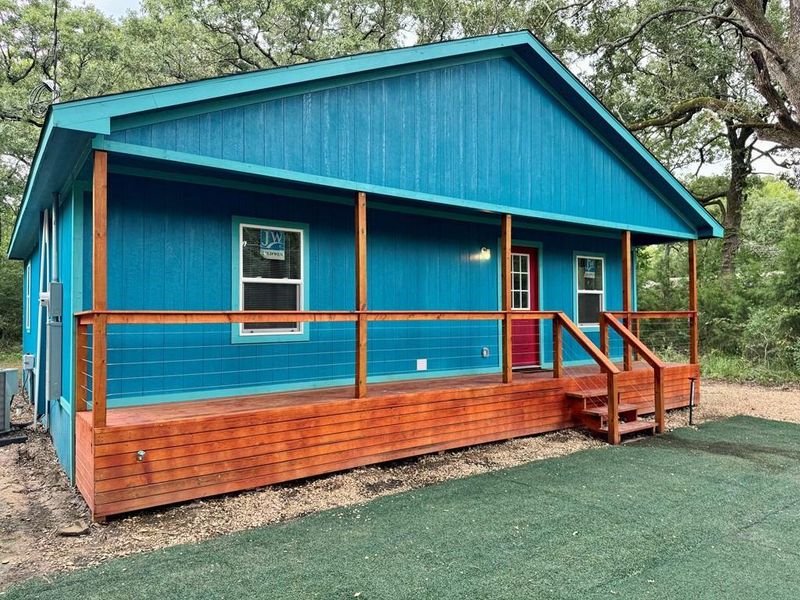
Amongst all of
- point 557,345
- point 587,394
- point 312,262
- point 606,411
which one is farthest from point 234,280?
point 606,411

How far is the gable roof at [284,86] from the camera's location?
4.02 metres

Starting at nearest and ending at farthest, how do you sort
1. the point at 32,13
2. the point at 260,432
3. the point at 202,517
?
the point at 202,517 → the point at 260,432 → the point at 32,13

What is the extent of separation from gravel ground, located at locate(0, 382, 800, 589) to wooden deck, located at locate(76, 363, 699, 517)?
0.12m

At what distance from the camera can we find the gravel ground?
138 inches

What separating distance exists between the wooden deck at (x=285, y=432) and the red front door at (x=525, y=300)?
1.72m

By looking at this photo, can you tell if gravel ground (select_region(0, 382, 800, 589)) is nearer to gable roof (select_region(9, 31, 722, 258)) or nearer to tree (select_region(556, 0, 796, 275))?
gable roof (select_region(9, 31, 722, 258))

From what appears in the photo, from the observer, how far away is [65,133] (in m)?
4.02

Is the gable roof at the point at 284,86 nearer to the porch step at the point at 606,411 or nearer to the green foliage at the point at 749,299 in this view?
the porch step at the point at 606,411

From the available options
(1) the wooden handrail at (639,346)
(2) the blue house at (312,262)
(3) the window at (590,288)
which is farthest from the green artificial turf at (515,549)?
(3) the window at (590,288)

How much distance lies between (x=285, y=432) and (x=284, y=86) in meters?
3.16

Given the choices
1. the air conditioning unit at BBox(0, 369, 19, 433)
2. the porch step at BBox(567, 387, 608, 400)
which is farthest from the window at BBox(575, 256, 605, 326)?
the air conditioning unit at BBox(0, 369, 19, 433)

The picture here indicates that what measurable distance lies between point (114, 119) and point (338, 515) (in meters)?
3.48

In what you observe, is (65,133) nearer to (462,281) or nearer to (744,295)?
(462,281)

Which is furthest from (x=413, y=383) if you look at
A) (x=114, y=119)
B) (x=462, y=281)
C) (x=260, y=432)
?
(x=114, y=119)
